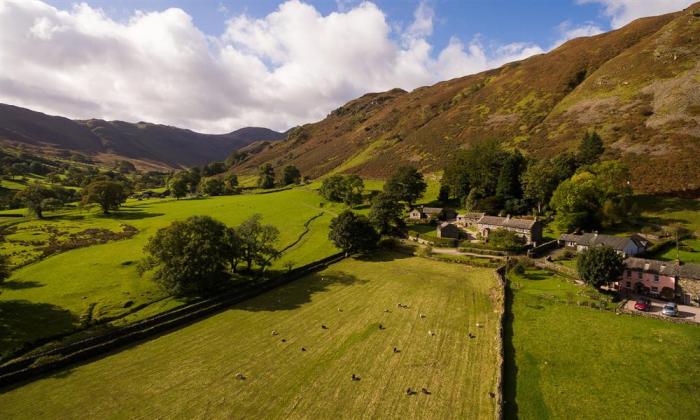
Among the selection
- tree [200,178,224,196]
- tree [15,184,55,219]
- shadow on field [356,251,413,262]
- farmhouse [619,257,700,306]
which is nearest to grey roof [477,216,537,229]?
farmhouse [619,257,700,306]

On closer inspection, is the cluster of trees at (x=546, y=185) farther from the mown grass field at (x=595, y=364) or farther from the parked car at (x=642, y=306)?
the mown grass field at (x=595, y=364)

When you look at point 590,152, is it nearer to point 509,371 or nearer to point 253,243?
point 509,371

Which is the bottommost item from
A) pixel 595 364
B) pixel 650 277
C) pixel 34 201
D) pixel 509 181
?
pixel 595 364

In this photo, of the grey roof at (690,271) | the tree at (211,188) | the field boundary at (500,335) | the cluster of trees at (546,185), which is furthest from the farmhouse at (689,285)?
the tree at (211,188)

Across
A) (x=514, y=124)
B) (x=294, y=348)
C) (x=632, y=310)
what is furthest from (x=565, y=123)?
(x=294, y=348)

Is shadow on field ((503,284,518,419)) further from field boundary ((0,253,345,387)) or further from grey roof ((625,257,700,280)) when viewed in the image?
field boundary ((0,253,345,387))

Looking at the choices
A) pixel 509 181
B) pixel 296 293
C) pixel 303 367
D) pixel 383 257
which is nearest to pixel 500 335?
pixel 303 367
